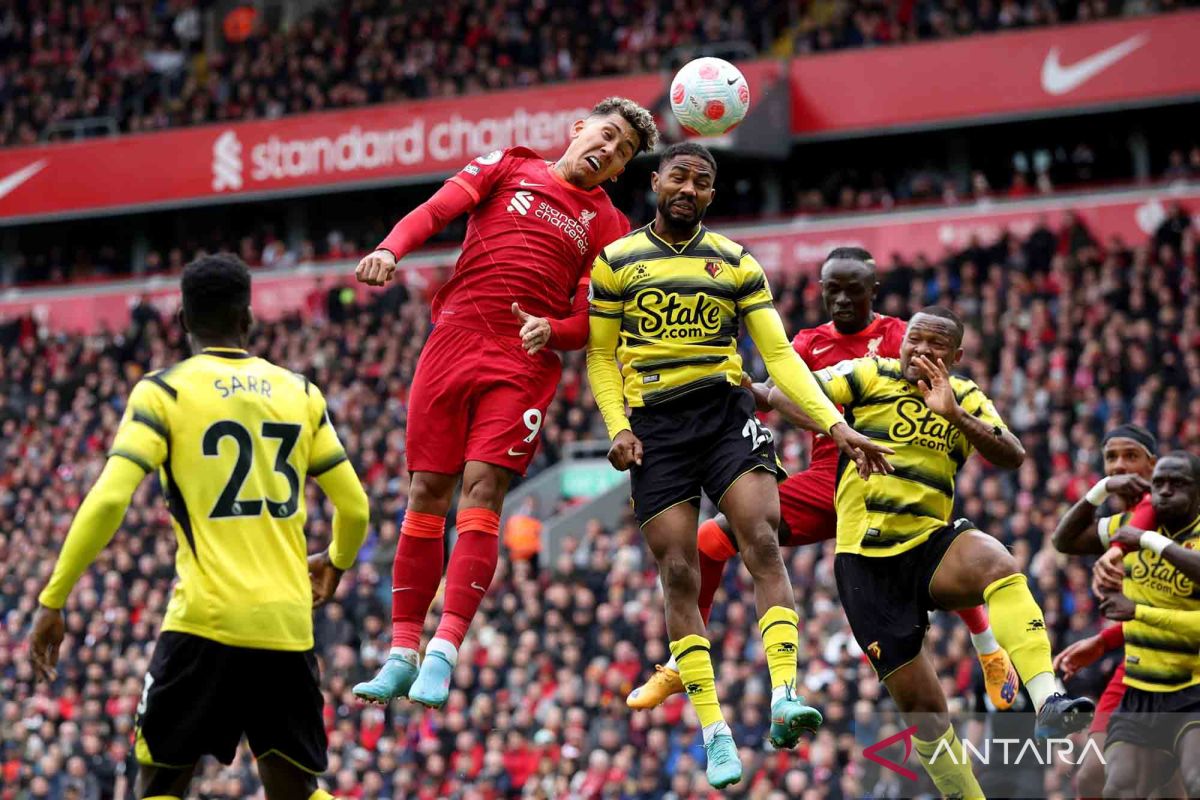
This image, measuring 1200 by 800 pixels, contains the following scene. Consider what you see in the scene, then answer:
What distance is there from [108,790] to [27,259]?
20189 millimetres

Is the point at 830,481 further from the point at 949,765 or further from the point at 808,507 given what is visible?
the point at 949,765

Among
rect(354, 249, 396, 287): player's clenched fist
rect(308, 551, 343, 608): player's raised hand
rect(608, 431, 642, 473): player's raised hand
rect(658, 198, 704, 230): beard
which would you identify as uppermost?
rect(658, 198, 704, 230): beard

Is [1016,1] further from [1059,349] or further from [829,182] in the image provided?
[1059,349]

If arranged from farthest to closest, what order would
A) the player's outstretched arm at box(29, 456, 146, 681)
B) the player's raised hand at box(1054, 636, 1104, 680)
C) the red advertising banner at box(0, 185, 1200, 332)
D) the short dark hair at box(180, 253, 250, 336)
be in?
the red advertising banner at box(0, 185, 1200, 332) → the player's raised hand at box(1054, 636, 1104, 680) → the short dark hair at box(180, 253, 250, 336) → the player's outstretched arm at box(29, 456, 146, 681)

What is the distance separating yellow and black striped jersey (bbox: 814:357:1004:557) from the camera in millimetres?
9047

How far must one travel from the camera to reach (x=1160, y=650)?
9828 millimetres

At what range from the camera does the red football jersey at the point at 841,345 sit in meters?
9.70

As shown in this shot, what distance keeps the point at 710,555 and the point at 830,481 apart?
2.70ft

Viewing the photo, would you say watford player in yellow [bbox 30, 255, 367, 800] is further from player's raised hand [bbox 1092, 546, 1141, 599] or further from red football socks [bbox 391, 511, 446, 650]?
player's raised hand [bbox 1092, 546, 1141, 599]

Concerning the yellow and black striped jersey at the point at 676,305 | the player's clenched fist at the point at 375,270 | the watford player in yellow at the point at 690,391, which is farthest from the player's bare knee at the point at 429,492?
the player's clenched fist at the point at 375,270

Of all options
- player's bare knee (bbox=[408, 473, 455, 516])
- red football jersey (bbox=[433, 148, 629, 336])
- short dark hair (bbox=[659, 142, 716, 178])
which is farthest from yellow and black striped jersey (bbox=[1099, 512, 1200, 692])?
player's bare knee (bbox=[408, 473, 455, 516])

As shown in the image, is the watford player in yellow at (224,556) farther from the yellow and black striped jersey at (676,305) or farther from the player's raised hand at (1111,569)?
the player's raised hand at (1111,569)

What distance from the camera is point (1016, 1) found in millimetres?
28016

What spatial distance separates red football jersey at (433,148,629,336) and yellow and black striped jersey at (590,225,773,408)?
0.57m
